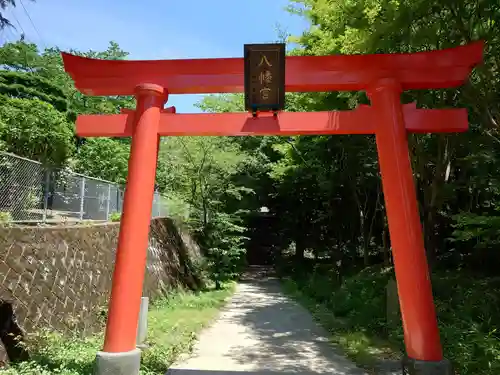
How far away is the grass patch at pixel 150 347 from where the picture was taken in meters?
4.91

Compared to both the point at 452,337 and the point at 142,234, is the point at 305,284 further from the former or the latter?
the point at 142,234

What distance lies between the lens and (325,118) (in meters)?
5.14

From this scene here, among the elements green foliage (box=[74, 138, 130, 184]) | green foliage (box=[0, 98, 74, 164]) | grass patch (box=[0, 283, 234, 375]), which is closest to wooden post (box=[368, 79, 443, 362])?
grass patch (box=[0, 283, 234, 375])

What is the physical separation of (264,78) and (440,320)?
5.91 metres

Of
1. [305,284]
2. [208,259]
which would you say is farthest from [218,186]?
[305,284]

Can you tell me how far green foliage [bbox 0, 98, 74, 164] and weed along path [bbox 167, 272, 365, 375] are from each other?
6.41 meters

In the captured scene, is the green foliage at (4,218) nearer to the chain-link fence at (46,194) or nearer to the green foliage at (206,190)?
the chain-link fence at (46,194)

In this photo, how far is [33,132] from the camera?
9.98 metres

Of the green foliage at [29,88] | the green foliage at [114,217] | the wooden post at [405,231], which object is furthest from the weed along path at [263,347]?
the green foliage at [29,88]

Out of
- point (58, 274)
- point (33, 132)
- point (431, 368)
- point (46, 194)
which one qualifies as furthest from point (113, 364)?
point (33, 132)

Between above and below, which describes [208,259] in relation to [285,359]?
above

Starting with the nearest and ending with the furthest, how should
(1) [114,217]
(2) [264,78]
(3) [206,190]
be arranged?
(2) [264,78] → (1) [114,217] → (3) [206,190]

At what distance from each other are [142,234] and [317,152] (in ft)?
35.3

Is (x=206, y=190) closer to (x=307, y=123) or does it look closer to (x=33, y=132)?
(x=33, y=132)
